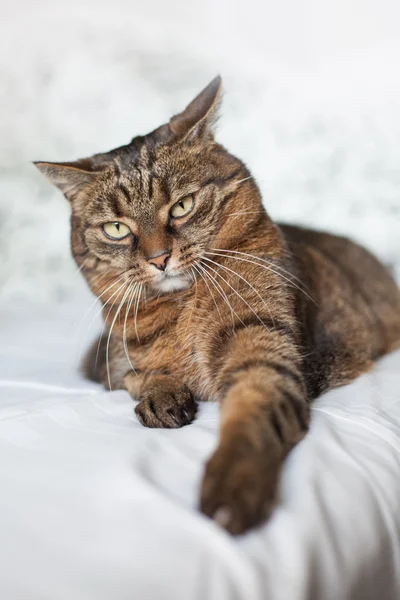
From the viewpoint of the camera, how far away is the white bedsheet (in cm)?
75

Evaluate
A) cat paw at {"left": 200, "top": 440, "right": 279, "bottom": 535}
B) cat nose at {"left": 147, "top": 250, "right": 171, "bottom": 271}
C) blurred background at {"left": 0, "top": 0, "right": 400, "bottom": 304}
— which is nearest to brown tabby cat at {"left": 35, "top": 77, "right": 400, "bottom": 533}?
cat nose at {"left": 147, "top": 250, "right": 171, "bottom": 271}

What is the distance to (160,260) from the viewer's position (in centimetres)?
137

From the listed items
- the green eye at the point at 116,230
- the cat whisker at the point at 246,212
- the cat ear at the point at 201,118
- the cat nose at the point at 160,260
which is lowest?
the cat nose at the point at 160,260

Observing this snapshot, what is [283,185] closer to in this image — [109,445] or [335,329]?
[335,329]

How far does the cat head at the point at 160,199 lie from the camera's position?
140 centimetres

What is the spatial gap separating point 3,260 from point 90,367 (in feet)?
3.04

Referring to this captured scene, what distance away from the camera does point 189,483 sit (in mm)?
939

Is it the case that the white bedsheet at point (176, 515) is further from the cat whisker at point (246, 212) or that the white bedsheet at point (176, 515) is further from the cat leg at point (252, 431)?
the cat whisker at point (246, 212)

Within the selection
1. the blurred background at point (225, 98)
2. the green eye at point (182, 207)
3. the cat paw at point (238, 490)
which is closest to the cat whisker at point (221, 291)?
the green eye at point (182, 207)

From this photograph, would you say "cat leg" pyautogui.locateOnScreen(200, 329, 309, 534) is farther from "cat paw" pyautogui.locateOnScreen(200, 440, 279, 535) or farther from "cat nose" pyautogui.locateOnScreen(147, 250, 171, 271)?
"cat nose" pyautogui.locateOnScreen(147, 250, 171, 271)

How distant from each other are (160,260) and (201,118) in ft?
1.16

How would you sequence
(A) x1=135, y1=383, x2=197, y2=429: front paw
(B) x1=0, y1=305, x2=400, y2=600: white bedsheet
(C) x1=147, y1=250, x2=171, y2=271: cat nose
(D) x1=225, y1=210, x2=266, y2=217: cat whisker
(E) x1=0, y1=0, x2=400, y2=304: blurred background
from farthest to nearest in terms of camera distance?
(E) x1=0, y1=0, x2=400, y2=304: blurred background, (D) x1=225, y1=210, x2=266, y2=217: cat whisker, (C) x1=147, y1=250, x2=171, y2=271: cat nose, (A) x1=135, y1=383, x2=197, y2=429: front paw, (B) x1=0, y1=305, x2=400, y2=600: white bedsheet

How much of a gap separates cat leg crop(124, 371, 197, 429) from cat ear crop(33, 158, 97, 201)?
0.49m

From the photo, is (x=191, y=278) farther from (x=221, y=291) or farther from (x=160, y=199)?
(x=160, y=199)
